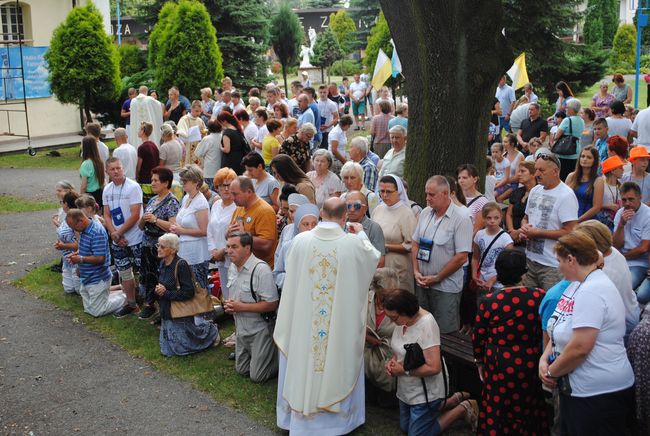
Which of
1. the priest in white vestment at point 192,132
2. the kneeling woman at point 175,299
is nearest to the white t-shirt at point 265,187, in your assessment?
the kneeling woman at point 175,299

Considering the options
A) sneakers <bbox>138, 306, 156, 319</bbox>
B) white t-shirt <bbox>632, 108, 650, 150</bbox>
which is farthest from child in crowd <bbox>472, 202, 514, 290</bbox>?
white t-shirt <bbox>632, 108, 650, 150</bbox>

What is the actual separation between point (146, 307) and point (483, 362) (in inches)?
205

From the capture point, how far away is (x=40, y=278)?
11.7 meters

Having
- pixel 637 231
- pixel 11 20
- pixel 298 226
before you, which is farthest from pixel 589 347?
pixel 11 20

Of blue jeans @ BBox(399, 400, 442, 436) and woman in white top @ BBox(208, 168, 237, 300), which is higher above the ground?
woman in white top @ BBox(208, 168, 237, 300)

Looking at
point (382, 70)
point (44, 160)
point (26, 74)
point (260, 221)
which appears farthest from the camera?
point (26, 74)

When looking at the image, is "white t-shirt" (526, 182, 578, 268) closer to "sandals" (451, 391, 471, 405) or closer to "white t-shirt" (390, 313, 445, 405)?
"sandals" (451, 391, 471, 405)

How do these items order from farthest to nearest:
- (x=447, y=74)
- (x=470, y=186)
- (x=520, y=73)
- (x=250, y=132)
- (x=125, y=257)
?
1. (x=520, y=73)
2. (x=250, y=132)
3. (x=125, y=257)
4. (x=447, y=74)
5. (x=470, y=186)

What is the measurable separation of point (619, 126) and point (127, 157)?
27.5ft

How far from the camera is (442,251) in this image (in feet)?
24.6

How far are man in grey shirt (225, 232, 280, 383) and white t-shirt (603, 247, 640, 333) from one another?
10.6 feet

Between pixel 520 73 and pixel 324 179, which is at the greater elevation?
pixel 520 73

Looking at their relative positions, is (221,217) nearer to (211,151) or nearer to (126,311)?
(126,311)

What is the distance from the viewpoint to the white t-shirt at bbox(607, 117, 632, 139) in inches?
512
